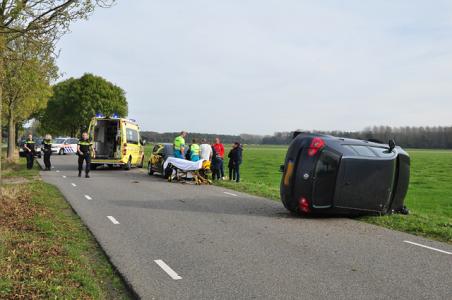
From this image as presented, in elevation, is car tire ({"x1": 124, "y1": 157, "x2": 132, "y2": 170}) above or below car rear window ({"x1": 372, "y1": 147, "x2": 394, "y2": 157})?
below

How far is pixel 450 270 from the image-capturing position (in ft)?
19.9

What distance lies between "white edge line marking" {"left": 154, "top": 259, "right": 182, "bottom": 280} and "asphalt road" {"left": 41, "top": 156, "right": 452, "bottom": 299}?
0.01 metres

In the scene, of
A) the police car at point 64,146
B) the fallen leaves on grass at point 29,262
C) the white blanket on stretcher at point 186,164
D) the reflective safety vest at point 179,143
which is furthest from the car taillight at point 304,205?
the police car at point 64,146

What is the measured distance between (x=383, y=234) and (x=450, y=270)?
95.4 inches

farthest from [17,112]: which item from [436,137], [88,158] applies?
[436,137]

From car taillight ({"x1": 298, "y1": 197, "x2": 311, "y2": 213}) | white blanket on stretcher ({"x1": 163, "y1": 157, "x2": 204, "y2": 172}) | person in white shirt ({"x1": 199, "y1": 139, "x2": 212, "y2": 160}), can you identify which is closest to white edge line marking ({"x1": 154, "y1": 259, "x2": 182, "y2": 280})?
car taillight ({"x1": 298, "y1": 197, "x2": 311, "y2": 213})

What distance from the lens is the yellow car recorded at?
2427cm

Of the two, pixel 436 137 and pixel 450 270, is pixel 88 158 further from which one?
pixel 436 137

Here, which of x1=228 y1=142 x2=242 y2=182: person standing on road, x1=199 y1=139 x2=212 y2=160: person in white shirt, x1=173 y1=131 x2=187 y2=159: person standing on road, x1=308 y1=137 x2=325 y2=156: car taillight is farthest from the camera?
x1=228 y1=142 x2=242 y2=182: person standing on road

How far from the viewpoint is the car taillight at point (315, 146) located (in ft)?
31.9

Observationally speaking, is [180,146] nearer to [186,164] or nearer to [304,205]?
[186,164]

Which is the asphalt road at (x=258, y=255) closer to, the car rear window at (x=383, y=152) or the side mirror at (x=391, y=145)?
the car rear window at (x=383, y=152)

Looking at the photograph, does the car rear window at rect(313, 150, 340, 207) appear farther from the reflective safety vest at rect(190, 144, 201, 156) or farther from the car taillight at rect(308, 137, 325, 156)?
the reflective safety vest at rect(190, 144, 201, 156)

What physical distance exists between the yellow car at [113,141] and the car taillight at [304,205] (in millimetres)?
15766
